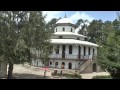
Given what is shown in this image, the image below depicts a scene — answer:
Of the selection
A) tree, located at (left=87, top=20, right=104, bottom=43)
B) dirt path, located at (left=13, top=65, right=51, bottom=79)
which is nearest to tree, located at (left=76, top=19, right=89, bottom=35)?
tree, located at (left=87, top=20, right=104, bottom=43)

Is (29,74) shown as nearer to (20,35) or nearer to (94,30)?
(20,35)

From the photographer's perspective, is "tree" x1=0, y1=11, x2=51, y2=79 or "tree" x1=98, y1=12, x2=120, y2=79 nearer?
"tree" x1=98, y1=12, x2=120, y2=79

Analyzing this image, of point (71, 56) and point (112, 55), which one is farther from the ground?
point (112, 55)

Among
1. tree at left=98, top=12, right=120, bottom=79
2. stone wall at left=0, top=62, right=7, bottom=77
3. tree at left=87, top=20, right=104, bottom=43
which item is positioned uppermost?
tree at left=87, top=20, right=104, bottom=43

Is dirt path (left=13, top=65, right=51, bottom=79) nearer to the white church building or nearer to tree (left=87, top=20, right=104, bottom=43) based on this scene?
the white church building

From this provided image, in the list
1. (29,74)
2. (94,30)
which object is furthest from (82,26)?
(29,74)

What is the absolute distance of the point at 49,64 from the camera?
4044 cm

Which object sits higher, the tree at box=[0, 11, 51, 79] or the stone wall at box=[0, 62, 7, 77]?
the tree at box=[0, 11, 51, 79]

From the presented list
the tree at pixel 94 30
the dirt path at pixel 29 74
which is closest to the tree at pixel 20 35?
the dirt path at pixel 29 74

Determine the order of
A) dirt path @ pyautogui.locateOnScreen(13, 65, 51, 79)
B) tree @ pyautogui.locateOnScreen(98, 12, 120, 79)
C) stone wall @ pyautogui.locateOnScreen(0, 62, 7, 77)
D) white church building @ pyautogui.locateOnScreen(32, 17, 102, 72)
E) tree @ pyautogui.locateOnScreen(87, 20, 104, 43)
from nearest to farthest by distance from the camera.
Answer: tree @ pyautogui.locateOnScreen(98, 12, 120, 79)
stone wall @ pyautogui.locateOnScreen(0, 62, 7, 77)
dirt path @ pyautogui.locateOnScreen(13, 65, 51, 79)
white church building @ pyautogui.locateOnScreen(32, 17, 102, 72)
tree @ pyautogui.locateOnScreen(87, 20, 104, 43)

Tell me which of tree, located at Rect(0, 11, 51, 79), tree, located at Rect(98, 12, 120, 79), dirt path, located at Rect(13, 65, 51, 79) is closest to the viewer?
tree, located at Rect(98, 12, 120, 79)

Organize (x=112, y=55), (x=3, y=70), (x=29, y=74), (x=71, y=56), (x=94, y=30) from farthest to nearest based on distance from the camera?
(x=94, y=30)
(x=71, y=56)
(x=29, y=74)
(x=3, y=70)
(x=112, y=55)
